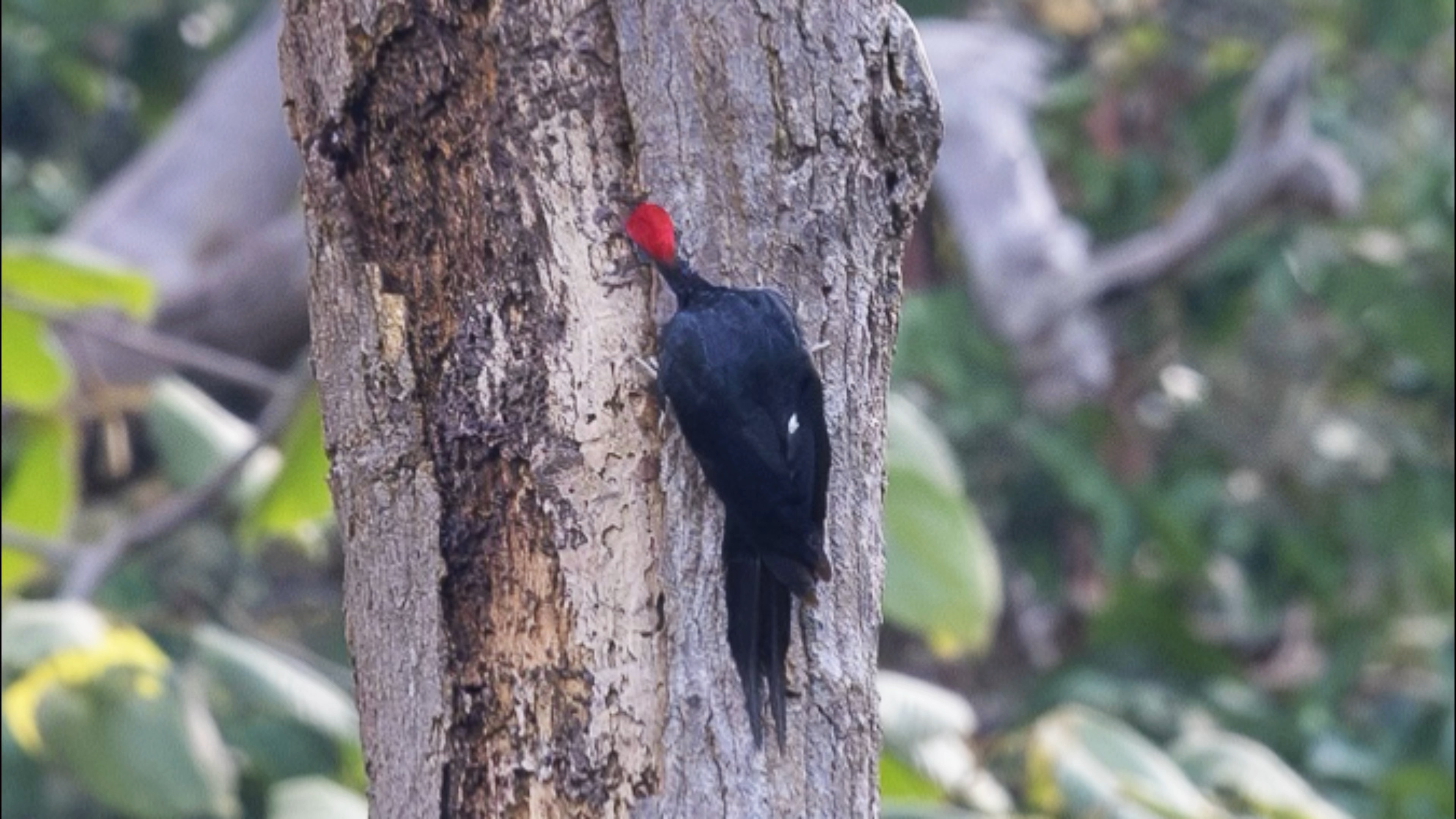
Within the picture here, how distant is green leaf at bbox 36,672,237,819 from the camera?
3223mm

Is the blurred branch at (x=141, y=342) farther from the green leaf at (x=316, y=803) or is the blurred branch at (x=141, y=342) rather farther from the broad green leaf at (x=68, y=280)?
the green leaf at (x=316, y=803)

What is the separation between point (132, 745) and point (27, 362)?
769 millimetres

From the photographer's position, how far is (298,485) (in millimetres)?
3551

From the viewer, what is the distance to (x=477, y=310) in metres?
1.75

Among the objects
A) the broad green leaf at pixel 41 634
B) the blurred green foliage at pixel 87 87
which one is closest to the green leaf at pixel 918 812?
the broad green leaf at pixel 41 634

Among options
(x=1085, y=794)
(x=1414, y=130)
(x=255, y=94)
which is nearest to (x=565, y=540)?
(x=1085, y=794)

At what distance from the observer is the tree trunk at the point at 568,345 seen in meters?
1.70

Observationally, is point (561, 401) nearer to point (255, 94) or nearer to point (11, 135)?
point (255, 94)

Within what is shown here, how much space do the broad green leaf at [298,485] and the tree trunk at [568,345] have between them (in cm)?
175

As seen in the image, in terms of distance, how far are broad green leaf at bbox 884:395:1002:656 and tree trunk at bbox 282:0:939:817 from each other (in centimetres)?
168

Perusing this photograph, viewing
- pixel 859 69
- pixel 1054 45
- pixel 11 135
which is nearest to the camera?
pixel 859 69

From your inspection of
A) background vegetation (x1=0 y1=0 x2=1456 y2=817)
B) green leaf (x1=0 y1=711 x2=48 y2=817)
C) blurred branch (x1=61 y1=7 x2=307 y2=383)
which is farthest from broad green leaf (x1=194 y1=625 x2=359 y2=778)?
blurred branch (x1=61 y1=7 x2=307 y2=383)

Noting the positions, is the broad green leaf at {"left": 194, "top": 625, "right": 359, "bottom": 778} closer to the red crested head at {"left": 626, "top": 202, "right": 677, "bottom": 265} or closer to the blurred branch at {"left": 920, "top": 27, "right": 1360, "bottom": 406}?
the red crested head at {"left": 626, "top": 202, "right": 677, "bottom": 265}

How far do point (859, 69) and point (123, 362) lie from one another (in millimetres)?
3331
